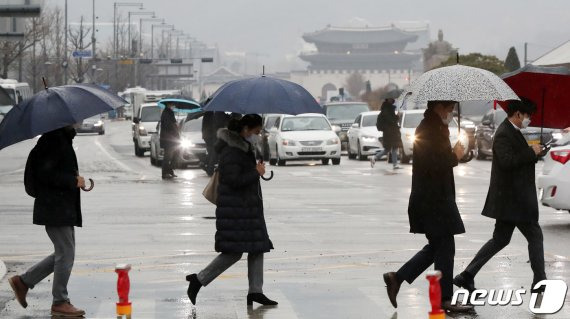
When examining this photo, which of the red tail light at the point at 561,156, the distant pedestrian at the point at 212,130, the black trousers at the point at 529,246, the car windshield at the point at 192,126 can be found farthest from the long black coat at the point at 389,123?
the black trousers at the point at 529,246

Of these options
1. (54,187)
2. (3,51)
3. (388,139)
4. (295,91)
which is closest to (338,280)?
(295,91)

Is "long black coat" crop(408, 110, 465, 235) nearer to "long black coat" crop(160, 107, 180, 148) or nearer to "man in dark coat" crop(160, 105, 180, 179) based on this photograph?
"man in dark coat" crop(160, 105, 180, 179)

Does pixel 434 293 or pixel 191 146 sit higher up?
pixel 434 293

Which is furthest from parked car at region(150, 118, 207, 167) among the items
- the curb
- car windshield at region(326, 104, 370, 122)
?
the curb

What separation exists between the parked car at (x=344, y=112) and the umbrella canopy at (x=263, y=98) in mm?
38866

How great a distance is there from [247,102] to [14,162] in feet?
112

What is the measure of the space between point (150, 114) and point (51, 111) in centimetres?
4151

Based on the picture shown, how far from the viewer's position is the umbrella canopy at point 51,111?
38.6 ft

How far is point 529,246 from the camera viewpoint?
12469 mm

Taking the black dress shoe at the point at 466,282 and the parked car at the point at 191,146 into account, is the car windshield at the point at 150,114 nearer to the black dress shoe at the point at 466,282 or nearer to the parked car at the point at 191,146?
the parked car at the point at 191,146

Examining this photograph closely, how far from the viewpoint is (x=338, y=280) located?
549 inches

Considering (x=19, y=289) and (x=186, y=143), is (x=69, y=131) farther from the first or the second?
(x=186, y=143)

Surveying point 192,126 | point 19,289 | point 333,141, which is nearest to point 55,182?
point 19,289

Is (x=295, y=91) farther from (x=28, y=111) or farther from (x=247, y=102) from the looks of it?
(x=28, y=111)
